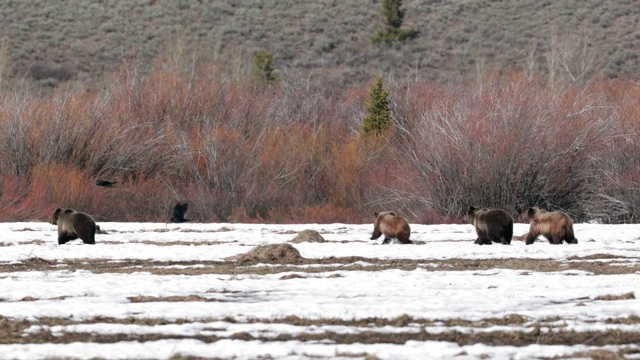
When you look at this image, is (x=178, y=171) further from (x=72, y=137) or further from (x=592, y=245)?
(x=592, y=245)

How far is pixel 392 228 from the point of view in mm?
18250

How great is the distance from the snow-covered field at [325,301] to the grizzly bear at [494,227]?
27 cm

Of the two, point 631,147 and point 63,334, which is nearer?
point 63,334

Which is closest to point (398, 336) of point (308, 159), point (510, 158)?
point (510, 158)

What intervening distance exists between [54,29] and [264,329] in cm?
7368

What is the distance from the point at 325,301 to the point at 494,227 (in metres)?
7.35

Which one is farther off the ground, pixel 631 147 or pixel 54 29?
pixel 54 29

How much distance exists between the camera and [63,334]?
29.6ft

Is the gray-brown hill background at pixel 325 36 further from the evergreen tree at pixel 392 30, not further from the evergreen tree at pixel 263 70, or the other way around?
the evergreen tree at pixel 263 70

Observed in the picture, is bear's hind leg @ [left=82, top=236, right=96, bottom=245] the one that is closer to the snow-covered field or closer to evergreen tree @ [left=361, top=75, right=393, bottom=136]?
the snow-covered field

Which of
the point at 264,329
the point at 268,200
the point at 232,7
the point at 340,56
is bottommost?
the point at 264,329

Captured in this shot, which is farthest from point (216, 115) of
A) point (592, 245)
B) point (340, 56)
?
point (340, 56)

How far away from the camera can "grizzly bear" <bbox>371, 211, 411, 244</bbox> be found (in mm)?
18139

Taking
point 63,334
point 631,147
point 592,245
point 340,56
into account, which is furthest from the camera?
point 340,56
